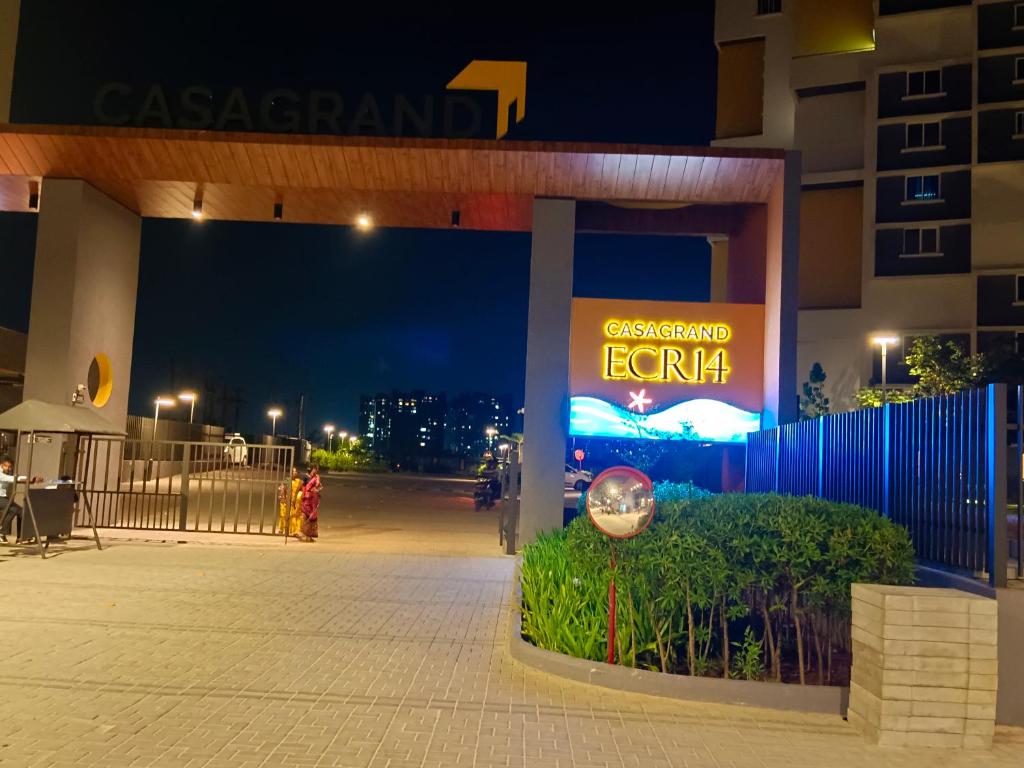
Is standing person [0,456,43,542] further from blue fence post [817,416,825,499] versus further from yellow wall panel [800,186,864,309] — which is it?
yellow wall panel [800,186,864,309]

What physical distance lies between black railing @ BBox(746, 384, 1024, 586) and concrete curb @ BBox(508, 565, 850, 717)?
1418 mm

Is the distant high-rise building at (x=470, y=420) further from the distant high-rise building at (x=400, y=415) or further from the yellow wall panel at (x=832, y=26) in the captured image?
the yellow wall panel at (x=832, y=26)

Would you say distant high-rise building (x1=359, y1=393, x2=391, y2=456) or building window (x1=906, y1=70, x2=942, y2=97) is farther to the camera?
distant high-rise building (x1=359, y1=393, x2=391, y2=456)

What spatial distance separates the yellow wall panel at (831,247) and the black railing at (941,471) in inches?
1345

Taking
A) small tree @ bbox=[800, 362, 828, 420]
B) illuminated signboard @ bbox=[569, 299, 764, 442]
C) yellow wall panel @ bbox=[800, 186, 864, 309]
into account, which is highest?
yellow wall panel @ bbox=[800, 186, 864, 309]

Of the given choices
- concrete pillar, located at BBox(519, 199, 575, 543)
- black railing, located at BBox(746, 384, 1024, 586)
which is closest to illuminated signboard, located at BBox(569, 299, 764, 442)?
concrete pillar, located at BBox(519, 199, 575, 543)

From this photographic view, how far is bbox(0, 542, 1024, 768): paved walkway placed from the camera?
5.25 meters

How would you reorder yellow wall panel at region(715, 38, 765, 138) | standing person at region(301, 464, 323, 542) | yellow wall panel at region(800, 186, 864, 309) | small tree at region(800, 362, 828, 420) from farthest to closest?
yellow wall panel at region(715, 38, 765, 138) < yellow wall panel at region(800, 186, 864, 309) < small tree at region(800, 362, 828, 420) < standing person at region(301, 464, 323, 542)

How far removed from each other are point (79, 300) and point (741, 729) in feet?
46.4

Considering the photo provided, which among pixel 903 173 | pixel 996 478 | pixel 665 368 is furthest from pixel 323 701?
pixel 903 173

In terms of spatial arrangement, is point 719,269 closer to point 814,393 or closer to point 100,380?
point 814,393

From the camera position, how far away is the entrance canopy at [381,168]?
48.4ft

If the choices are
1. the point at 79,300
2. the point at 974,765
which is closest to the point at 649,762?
the point at 974,765

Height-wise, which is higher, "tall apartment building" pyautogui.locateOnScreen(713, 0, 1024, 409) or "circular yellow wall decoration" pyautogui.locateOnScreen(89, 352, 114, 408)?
"tall apartment building" pyautogui.locateOnScreen(713, 0, 1024, 409)
